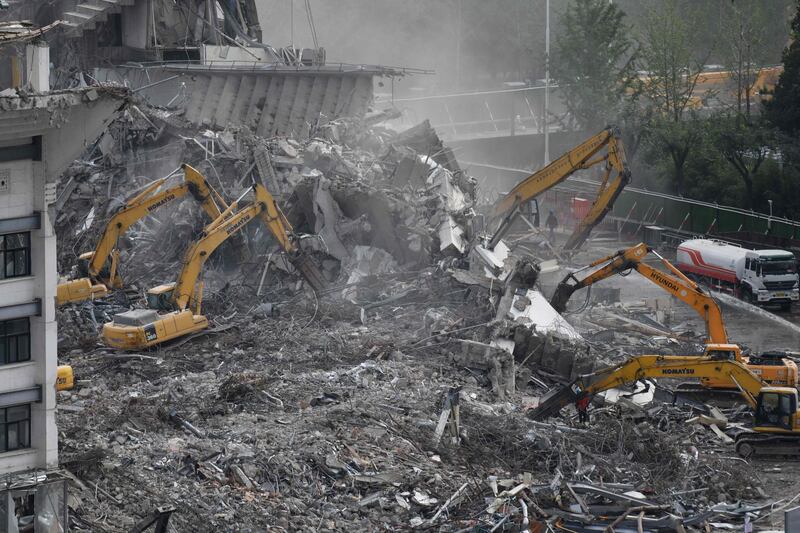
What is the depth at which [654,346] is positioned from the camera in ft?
90.8

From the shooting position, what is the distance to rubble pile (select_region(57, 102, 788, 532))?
17.4 metres

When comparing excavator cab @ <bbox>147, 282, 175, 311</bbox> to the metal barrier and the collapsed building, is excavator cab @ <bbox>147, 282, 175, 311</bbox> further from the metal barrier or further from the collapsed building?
the metal barrier

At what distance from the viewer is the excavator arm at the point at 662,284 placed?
25.2m

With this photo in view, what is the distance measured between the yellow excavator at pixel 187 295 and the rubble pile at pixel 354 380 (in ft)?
1.37

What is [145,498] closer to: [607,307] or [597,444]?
[597,444]

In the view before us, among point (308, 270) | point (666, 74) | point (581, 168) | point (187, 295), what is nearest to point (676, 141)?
point (666, 74)

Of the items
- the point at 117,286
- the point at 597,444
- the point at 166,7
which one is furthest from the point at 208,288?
the point at 166,7

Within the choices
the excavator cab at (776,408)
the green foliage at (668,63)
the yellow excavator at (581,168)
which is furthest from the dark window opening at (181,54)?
the excavator cab at (776,408)

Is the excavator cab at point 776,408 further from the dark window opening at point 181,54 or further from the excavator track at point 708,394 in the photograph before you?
the dark window opening at point 181,54

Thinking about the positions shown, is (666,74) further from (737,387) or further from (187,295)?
(737,387)

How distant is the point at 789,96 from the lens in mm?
45031

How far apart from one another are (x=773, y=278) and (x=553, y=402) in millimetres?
14104

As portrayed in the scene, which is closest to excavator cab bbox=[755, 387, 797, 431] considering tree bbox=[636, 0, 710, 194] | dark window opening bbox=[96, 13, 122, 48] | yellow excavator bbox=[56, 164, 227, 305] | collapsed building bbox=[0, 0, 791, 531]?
collapsed building bbox=[0, 0, 791, 531]

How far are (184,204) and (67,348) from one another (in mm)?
8385
